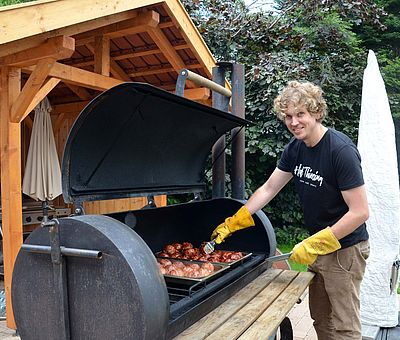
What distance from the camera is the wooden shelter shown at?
3.39 meters

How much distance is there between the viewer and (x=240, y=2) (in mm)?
8930

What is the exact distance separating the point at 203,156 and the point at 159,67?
284 cm

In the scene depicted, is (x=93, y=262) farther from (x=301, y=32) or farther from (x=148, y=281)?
(x=301, y=32)

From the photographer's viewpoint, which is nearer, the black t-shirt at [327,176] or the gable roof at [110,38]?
the black t-shirt at [327,176]

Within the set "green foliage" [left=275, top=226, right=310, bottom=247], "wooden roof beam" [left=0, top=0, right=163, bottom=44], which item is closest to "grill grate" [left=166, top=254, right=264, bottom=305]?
"wooden roof beam" [left=0, top=0, right=163, bottom=44]

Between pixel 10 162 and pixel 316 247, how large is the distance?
285 cm

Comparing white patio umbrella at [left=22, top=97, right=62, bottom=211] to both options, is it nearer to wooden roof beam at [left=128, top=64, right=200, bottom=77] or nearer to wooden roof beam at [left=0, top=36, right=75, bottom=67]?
wooden roof beam at [left=128, top=64, right=200, bottom=77]

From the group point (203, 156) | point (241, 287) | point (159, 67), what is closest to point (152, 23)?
point (159, 67)

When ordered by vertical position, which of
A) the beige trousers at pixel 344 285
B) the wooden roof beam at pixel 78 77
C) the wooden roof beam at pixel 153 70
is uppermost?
the wooden roof beam at pixel 153 70

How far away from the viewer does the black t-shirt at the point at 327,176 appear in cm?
234

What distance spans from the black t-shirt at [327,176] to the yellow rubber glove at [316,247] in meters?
0.18

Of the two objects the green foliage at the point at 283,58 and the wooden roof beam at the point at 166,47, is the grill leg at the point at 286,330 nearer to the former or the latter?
the wooden roof beam at the point at 166,47

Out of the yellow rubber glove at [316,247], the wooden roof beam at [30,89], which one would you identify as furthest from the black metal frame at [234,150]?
the wooden roof beam at [30,89]

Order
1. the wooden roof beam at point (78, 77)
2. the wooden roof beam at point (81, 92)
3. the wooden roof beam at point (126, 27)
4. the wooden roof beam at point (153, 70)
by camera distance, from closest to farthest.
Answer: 1. the wooden roof beam at point (78, 77)
2. the wooden roof beam at point (126, 27)
3. the wooden roof beam at point (153, 70)
4. the wooden roof beam at point (81, 92)
